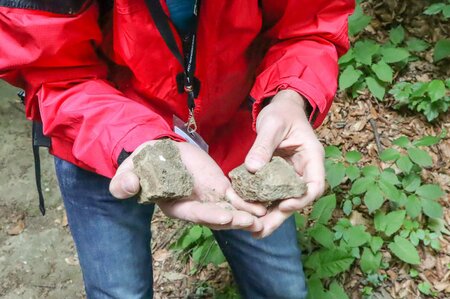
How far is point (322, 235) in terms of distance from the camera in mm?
2596

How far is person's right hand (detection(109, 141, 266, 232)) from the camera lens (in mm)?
1416

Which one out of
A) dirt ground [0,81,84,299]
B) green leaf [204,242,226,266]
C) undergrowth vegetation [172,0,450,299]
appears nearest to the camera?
undergrowth vegetation [172,0,450,299]

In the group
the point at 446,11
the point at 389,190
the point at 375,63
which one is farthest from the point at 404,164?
the point at 446,11

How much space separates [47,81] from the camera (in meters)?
1.58

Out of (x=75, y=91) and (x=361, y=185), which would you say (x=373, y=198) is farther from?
(x=75, y=91)

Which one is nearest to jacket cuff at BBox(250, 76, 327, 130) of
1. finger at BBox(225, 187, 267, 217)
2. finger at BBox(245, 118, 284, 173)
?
finger at BBox(245, 118, 284, 173)

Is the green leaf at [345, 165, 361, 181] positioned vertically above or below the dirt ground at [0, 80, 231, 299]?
above

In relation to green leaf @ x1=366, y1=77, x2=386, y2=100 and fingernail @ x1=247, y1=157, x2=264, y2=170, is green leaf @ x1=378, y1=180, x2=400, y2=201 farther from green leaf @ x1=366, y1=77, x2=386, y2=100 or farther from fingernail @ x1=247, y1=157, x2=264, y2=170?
fingernail @ x1=247, y1=157, x2=264, y2=170

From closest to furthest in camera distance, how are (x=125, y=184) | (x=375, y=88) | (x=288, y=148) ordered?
(x=125, y=184), (x=288, y=148), (x=375, y=88)

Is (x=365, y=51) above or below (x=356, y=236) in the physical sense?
above

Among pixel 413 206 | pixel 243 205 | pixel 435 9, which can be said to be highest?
pixel 243 205

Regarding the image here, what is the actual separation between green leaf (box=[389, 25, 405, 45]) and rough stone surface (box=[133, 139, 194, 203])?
238 centimetres

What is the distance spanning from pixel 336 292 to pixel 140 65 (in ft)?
4.89

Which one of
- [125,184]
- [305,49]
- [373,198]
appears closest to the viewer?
[125,184]
